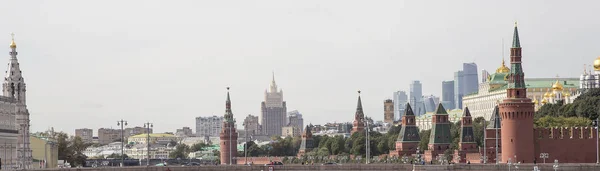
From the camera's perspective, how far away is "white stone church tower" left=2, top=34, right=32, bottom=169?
138625 mm

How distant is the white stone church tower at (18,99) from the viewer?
139 m

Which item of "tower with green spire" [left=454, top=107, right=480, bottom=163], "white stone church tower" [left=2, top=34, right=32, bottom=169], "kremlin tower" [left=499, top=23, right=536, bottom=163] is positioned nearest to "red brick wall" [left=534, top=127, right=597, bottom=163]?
"kremlin tower" [left=499, top=23, right=536, bottom=163]

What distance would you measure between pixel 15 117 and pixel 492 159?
59.4 m

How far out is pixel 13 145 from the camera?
13812 centimetres

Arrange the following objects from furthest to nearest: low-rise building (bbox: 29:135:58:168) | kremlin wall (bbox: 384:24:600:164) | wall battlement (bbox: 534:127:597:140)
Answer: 1. low-rise building (bbox: 29:135:58:168)
2. wall battlement (bbox: 534:127:597:140)
3. kremlin wall (bbox: 384:24:600:164)

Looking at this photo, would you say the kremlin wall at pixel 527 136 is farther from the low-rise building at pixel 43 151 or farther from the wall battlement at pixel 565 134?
the low-rise building at pixel 43 151

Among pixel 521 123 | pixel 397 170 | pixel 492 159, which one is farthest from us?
pixel 492 159

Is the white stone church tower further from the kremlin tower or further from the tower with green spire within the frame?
the tower with green spire

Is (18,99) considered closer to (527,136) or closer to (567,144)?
(527,136)

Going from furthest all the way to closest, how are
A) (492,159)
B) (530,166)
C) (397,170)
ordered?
(492,159) → (397,170) → (530,166)

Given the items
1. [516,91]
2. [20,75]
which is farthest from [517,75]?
[20,75]

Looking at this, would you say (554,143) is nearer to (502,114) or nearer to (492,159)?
(502,114)

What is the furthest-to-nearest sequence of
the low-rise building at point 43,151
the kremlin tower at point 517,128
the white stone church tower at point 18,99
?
the low-rise building at point 43,151, the kremlin tower at point 517,128, the white stone church tower at point 18,99

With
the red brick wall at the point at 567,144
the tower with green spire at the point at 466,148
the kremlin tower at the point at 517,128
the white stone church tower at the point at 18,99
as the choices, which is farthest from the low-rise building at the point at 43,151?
the red brick wall at the point at 567,144
